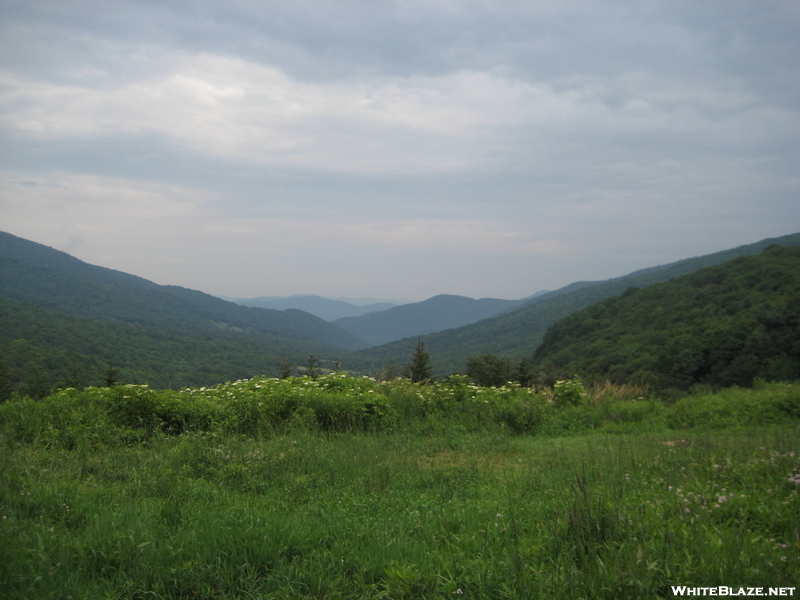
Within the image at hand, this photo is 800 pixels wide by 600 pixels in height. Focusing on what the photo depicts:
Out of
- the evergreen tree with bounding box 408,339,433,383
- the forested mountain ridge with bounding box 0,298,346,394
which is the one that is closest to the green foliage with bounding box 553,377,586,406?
the evergreen tree with bounding box 408,339,433,383

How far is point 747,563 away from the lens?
270 cm

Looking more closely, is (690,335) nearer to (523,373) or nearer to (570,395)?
(523,373)

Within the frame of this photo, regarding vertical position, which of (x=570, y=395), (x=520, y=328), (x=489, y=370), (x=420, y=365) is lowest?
(x=520, y=328)

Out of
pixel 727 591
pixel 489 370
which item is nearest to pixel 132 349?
pixel 489 370

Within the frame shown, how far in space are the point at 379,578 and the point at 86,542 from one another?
1.90m

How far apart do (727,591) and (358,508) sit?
264cm

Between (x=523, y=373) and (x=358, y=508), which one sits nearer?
(x=358, y=508)

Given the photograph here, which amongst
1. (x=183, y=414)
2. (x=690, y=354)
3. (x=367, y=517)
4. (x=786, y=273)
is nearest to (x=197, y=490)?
(x=367, y=517)

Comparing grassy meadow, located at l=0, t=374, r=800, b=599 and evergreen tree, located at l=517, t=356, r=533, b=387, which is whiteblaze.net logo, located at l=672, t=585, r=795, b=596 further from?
evergreen tree, located at l=517, t=356, r=533, b=387

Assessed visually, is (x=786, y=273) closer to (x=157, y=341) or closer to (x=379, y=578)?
(x=379, y=578)

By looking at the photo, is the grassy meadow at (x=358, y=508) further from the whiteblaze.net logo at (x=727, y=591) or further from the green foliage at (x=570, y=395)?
the green foliage at (x=570, y=395)

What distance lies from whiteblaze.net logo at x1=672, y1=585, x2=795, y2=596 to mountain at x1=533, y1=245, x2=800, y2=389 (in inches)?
1261

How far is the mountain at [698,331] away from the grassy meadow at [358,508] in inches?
1175

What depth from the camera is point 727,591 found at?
8.43 feet
